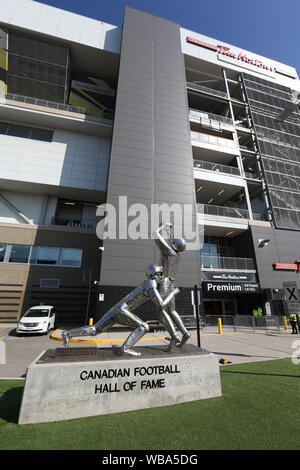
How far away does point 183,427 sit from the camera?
317 centimetres

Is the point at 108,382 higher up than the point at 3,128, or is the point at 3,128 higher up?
the point at 3,128

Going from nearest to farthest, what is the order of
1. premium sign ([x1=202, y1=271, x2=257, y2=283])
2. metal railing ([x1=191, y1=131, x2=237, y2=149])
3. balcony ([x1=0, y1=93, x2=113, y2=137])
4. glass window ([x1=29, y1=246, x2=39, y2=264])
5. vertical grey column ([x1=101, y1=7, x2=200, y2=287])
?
Result: vertical grey column ([x1=101, y1=7, x2=200, y2=287]) → premium sign ([x1=202, y1=271, x2=257, y2=283]) → glass window ([x1=29, y1=246, x2=39, y2=264]) → balcony ([x1=0, y1=93, x2=113, y2=137]) → metal railing ([x1=191, y1=131, x2=237, y2=149])

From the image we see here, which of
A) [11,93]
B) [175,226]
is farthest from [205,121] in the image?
[11,93]

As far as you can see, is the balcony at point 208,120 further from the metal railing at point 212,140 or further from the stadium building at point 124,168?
the metal railing at point 212,140

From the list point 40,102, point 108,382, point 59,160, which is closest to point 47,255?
point 59,160

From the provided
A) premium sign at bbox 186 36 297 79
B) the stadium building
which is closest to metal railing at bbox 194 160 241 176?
the stadium building

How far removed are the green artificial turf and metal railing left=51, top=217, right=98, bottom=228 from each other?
1973cm

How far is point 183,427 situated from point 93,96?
33.2 meters

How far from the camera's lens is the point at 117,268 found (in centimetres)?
1593

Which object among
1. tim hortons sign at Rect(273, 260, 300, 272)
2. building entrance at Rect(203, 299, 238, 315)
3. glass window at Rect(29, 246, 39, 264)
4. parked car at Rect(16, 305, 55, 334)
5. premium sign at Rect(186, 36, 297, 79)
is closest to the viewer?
parked car at Rect(16, 305, 55, 334)

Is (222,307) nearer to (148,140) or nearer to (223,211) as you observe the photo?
(223,211)

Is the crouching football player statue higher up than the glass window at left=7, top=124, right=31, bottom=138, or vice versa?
the glass window at left=7, top=124, right=31, bottom=138

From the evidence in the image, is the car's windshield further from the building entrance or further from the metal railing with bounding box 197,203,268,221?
the building entrance

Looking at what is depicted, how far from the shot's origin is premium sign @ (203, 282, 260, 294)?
709 inches
